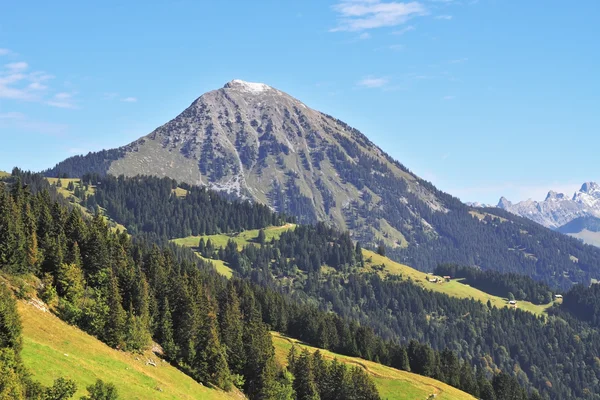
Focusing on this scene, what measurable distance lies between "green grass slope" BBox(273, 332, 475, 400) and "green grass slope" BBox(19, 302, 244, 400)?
4407 cm

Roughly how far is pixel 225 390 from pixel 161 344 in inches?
557

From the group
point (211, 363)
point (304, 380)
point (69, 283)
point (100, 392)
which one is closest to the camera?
point (100, 392)

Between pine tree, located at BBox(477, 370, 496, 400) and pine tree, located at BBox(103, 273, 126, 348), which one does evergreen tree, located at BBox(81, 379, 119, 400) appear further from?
pine tree, located at BBox(477, 370, 496, 400)

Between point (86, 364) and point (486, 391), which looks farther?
point (486, 391)

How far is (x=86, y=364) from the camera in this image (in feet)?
237

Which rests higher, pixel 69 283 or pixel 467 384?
pixel 69 283

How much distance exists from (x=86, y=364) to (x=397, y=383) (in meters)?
84.7

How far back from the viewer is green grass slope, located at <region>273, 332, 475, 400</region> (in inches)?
5197

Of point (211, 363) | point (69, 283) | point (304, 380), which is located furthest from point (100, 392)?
point (304, 380)

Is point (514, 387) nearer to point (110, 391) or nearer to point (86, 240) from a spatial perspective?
point (86, 240)

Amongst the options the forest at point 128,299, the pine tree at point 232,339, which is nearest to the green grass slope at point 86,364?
the forest at point 128,299

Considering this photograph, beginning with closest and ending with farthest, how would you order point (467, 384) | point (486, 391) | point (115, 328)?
point (115, 328) → point (467, 384) → point (486, 391)

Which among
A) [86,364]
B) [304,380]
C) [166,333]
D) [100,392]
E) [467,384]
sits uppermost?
[166,333]

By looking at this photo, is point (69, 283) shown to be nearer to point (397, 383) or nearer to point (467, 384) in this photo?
point (397, 383)
